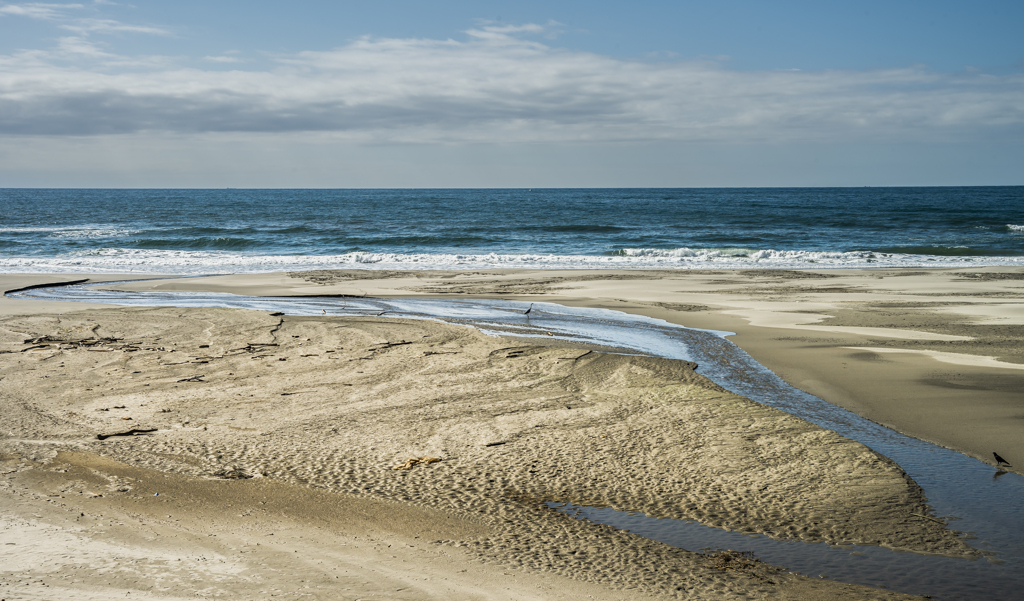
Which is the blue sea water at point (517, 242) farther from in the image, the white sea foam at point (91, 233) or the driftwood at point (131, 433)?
the driftwood at point (131, 433)

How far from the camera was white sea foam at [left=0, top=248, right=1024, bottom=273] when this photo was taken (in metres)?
20.0

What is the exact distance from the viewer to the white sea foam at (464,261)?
20.0 m

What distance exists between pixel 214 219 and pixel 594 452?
45748mm

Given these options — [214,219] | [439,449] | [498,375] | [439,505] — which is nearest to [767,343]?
[498,375]

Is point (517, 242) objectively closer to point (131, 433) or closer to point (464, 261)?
point (464, 261)

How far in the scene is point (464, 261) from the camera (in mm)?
21953

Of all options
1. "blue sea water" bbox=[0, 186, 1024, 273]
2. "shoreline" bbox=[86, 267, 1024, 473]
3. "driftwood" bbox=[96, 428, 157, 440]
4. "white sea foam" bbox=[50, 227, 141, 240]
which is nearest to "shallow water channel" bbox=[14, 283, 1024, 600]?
"shoreline" bbox=[86, 267, 1024, 473]

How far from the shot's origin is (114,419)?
4977 millimetres

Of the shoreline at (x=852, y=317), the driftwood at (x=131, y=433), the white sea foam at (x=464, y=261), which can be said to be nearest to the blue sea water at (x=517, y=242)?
the white sea foam at (x=464, y=261)

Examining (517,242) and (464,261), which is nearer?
(464,261)

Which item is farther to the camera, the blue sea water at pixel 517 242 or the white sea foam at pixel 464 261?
the blue sea water at pixel 517 242

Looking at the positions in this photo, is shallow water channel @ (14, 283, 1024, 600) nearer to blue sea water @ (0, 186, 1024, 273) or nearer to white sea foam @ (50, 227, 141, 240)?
blue sea water @ (0, 186, 1024, 273)

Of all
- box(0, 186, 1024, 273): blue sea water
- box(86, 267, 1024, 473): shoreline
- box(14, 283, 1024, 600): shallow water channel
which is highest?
box(0, 186, 1024, 273): blue sea water

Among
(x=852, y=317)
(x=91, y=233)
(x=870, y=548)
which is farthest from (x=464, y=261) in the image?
(x=91, y=233)
